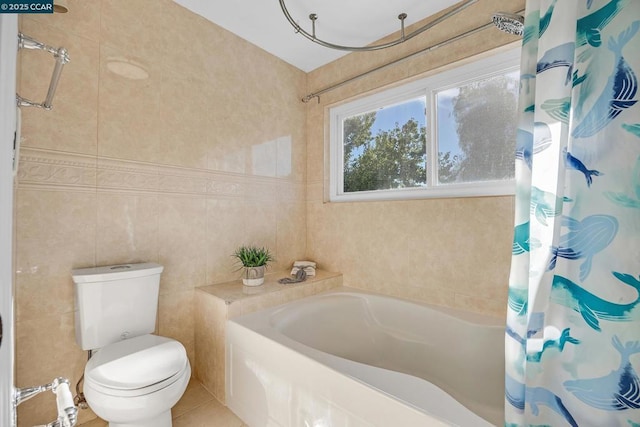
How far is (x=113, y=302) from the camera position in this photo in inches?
59.8

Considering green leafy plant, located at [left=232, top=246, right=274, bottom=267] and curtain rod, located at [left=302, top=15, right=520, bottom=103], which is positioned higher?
curtain rod, located at [left=302, top=15, right=520, bottom=103]

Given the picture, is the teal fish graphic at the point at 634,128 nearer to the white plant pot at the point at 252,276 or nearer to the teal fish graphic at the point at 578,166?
the teal fish graphic at the point at 578,166

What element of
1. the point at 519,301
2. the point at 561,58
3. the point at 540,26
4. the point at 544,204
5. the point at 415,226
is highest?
the point at 540,26

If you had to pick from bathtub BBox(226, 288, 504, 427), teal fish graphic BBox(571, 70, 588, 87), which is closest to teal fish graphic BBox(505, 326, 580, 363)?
bathtub BBox(226, 288, 504, 427)

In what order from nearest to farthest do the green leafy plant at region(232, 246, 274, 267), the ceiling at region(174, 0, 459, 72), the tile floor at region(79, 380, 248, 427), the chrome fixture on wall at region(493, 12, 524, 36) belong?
the chrome fixture on wall at region(493, 12, 524, 36)
the tile floor at region(79, 380, 248, 427)
the ceiling at region(174, 0, 459, 72)
the green leafy plant at region(232, 246, 274, 267)

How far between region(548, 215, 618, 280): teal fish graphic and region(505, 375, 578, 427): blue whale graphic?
12.8 inches

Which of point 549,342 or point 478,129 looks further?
point 478,129

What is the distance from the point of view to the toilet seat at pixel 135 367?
3.90 ft

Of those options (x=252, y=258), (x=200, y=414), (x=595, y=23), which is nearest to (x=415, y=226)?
(x=252, y=258)

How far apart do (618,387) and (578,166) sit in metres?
0.51

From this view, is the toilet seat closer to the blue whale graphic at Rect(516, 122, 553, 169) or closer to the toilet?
the toilet

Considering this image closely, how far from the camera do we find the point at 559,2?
0.76 meters

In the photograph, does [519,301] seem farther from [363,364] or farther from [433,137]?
[433,137]

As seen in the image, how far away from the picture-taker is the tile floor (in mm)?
1617
